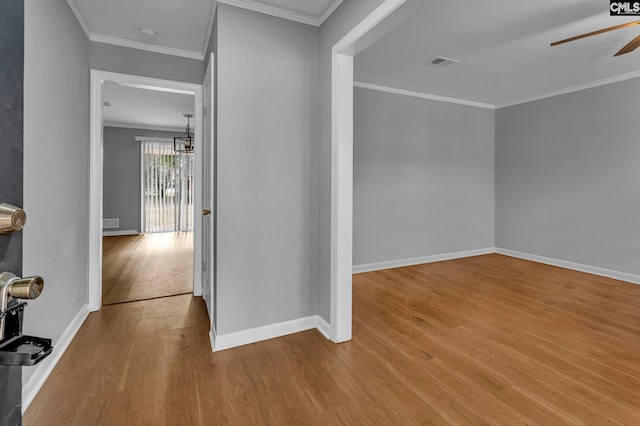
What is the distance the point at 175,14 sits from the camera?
99.1 inches

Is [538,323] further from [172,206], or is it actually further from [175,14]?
[172,206]

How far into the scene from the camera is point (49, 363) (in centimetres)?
Result: 197

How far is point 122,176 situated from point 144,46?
17.6ft

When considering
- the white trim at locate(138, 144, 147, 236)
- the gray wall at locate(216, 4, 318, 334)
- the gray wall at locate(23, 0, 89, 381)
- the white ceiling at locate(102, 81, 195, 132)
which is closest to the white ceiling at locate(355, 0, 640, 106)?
the gray wall at locate(216, 4, 318, 334)

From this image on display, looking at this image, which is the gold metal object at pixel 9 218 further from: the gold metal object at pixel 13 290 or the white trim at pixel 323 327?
the white trim at pixel 323 327

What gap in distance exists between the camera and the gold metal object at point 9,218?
24.2 inches

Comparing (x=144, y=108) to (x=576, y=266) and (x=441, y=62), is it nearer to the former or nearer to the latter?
(x=441, y=62)

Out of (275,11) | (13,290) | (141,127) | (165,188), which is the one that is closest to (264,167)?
(275,11)

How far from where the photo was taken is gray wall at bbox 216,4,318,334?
229 cm

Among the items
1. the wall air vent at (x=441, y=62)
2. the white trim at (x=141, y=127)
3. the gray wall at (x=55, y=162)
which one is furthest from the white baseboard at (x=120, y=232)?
the wall air vent at (x=441, y=62)

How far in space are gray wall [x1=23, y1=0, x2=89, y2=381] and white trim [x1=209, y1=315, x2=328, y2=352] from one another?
1.07 meters

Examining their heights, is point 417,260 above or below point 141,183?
below

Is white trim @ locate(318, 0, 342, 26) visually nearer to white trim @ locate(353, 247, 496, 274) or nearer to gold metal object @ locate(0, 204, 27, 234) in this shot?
gold metal object @ locate(0, 204, 27, 234)

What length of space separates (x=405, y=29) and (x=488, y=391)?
2.95m
